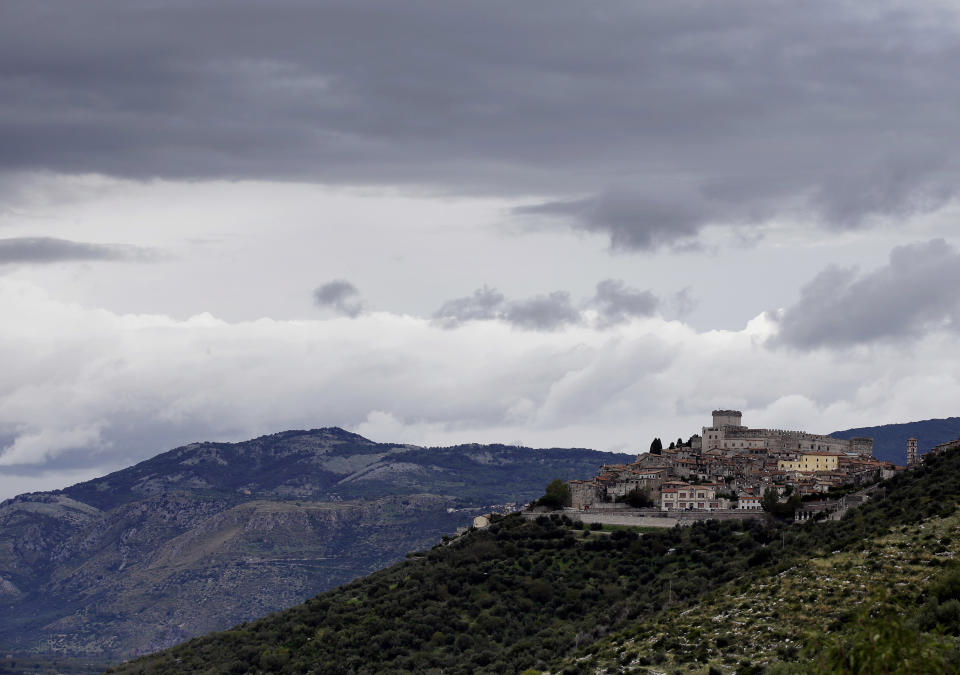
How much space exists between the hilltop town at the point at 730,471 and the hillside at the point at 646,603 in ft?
32.9

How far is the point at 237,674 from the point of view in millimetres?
127688

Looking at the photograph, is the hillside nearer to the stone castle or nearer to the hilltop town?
the hilltop town

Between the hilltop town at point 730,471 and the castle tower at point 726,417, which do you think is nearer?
the hilltop town at point 730,471

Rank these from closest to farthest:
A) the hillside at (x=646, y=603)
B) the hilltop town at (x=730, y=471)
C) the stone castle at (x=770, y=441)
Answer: the hillside at (x=646, y=603) < the hilltop town at (x=730, y=471) < the stone castle at (x=770, y=441)

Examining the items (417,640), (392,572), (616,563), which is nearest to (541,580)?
(616,563)

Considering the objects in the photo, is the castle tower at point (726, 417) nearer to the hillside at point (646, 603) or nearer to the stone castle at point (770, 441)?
the stone castle at point (770, 441)

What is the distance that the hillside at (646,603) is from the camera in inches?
2569

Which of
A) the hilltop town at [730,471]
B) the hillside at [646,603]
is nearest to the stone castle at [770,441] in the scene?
the hilltop town at [730,471]

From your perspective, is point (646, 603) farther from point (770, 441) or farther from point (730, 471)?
point (770, 441)

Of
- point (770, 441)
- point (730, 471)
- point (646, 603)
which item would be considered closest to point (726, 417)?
point (770, 441)

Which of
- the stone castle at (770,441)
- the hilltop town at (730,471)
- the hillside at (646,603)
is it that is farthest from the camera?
the stone castle at (770,441)

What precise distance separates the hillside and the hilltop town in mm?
10029

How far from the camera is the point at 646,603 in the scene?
107938mm

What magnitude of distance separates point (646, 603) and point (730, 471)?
6079 cm
